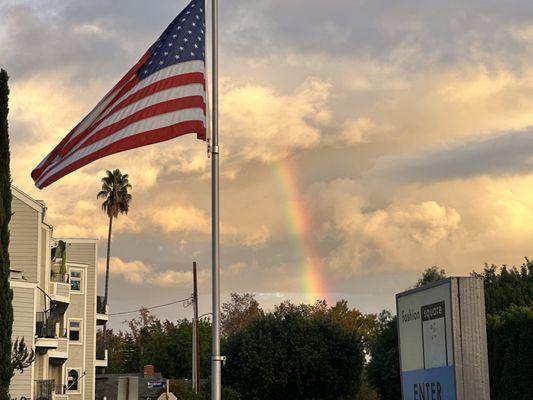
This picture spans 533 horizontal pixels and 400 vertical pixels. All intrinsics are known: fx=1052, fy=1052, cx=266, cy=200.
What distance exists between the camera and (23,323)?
50219mm

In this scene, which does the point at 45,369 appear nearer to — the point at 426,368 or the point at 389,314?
the point at 426,368

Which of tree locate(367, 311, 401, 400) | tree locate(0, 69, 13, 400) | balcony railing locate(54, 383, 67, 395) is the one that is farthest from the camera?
tree locate(367, 311, 401, 400)

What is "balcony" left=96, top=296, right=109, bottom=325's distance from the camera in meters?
79.0

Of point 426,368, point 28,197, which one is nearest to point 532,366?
point 426,368

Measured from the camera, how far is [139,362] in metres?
119

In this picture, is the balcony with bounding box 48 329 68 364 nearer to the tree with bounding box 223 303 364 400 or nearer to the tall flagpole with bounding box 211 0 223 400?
the tree with bounding box 223 303 364 400

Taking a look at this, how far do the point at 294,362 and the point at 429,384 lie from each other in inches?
2477

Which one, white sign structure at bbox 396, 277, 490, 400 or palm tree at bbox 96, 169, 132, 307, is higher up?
palm tree at bbox 96, 169, 132, 307

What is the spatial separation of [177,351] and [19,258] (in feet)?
194

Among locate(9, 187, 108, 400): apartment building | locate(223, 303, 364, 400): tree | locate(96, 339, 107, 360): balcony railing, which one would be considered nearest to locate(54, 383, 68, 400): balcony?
locate(9, 187, 108, 400): apartment building

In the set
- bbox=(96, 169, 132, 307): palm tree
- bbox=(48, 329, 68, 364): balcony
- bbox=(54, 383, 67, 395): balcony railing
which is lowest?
bbox=(54, 383, 67, 395): balcony railing

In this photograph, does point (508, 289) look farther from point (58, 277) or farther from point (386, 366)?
point (58, 277)

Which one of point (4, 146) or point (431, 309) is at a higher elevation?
point (4, 146)

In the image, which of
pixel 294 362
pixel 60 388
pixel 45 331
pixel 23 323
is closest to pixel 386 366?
pixel 294 362
